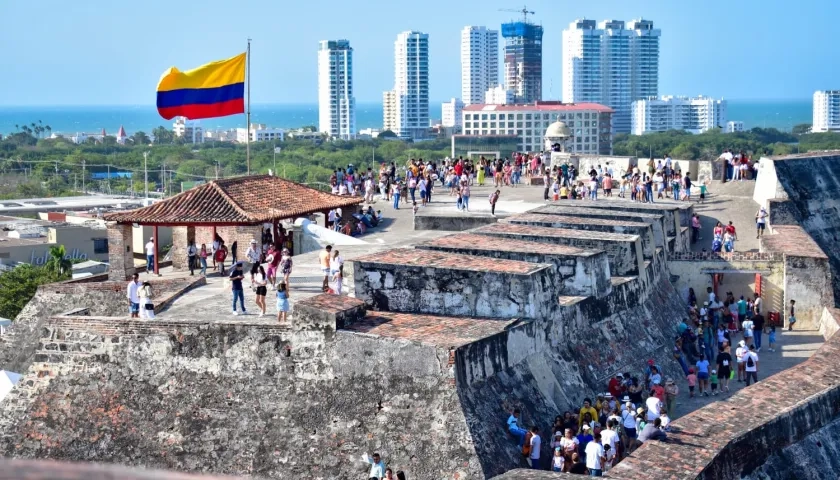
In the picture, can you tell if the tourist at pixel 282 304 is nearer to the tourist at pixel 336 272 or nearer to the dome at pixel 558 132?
the tourist at pixel 336 272

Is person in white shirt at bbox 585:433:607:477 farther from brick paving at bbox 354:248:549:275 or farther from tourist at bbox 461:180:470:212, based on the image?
tourist at bbox 461:180:470:212

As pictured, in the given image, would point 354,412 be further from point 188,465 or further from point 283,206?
point 283,206

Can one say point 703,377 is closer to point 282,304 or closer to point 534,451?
point 534,451

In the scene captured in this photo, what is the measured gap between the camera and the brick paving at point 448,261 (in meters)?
16.4

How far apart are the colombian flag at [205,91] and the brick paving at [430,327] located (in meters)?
6.74

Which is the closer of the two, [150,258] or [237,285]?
[237,285]

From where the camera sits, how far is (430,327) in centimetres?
1537

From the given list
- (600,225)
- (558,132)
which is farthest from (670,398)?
(558,132)

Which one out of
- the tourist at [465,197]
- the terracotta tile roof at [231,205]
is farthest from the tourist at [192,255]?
the tourist at [465,197]

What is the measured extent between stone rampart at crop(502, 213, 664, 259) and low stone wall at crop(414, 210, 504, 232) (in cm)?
304

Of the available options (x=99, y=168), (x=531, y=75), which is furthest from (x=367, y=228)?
(x=531, y=75)

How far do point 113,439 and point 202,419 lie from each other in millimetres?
1184

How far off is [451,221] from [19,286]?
19.4m

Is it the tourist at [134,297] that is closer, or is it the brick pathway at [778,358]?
the tourist at [134,297]
